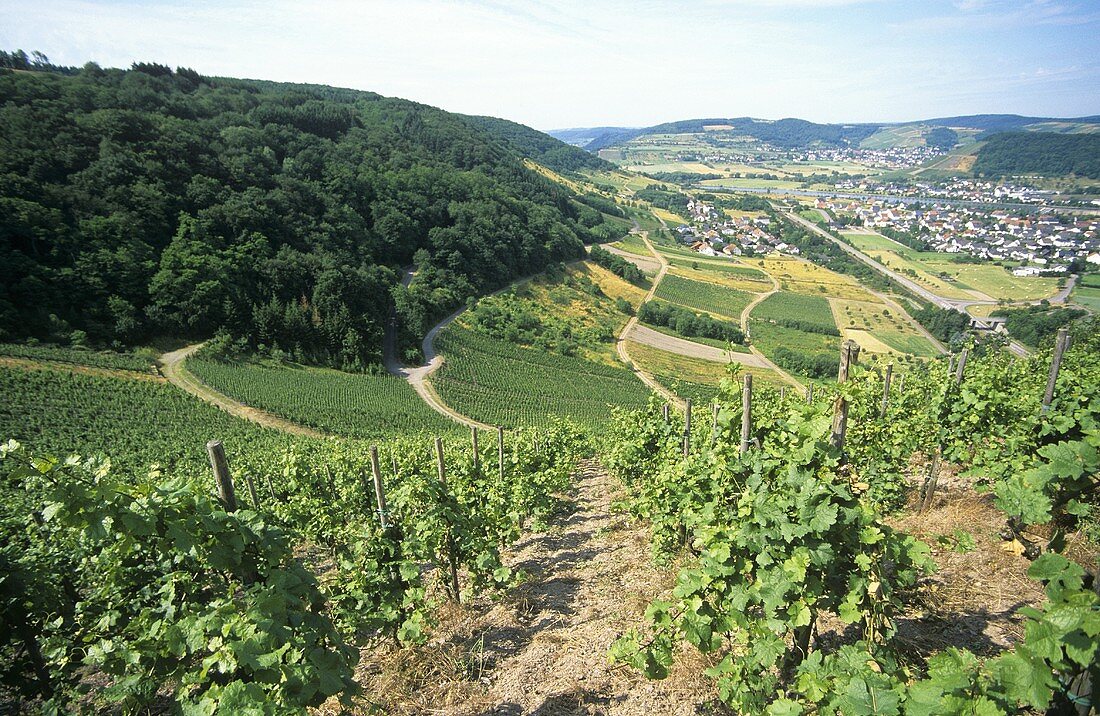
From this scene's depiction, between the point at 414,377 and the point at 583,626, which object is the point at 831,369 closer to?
the point at 414,377

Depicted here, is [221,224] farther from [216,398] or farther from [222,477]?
[222,477]

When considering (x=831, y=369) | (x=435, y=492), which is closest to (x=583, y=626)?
(x=435, y=492)

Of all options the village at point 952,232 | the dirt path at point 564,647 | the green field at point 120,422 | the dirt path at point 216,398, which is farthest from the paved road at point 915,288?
the green field at point 120,422

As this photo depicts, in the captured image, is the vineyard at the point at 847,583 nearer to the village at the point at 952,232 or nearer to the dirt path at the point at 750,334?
the dirt path at the point at 750,334

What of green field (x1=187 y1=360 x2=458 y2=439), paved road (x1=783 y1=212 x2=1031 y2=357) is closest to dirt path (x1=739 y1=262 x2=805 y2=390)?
paved road (x1=783 y1=212 x2=1031 y2=357)

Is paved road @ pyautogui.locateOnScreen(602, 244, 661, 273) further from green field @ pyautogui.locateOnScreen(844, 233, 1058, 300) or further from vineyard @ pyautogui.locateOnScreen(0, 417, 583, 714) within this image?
vineyard @ pyautogui.locateOnScreen(0, 417, 583, 714)

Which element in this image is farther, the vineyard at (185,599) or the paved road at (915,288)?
the paved road at (915,288)

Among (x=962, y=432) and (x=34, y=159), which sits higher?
(x=34, y=159)
